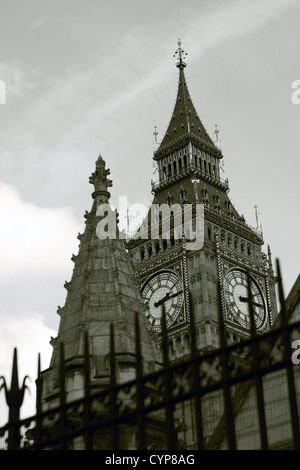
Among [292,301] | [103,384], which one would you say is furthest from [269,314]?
[292,301]

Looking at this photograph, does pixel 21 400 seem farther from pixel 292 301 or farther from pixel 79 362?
pixel 79 362

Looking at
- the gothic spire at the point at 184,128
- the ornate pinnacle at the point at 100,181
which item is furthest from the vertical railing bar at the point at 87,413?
the gothic spire at the point at 184,128

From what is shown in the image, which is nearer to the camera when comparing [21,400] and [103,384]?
[21,400]

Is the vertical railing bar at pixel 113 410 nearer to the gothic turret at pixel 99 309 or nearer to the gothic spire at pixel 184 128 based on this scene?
the gothic turret at pixel 99 309

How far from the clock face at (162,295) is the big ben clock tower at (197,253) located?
0.11 feet

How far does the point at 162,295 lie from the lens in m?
78.0

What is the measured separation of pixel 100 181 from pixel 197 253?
4975cm

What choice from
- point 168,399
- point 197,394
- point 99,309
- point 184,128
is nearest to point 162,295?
point 184,128

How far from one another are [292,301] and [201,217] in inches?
2618

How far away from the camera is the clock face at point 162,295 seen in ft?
255

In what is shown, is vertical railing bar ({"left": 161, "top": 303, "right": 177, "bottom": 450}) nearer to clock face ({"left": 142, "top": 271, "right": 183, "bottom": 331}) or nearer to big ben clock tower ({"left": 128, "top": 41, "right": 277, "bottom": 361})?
big ben clock tower ({"left": 128, "top": 41, "right": 277, "bottom": 361})

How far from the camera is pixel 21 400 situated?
14680 mm

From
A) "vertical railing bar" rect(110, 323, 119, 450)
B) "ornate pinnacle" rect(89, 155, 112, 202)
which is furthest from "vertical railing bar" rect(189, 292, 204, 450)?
"ornate pinnacle" rect(89, 155, 112, 202)
